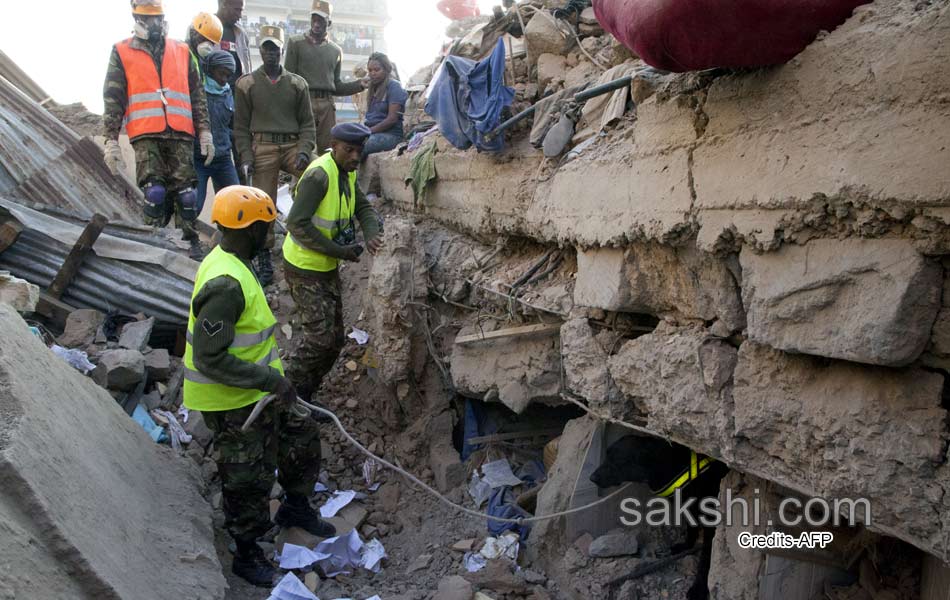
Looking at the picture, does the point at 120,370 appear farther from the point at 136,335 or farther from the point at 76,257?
the point at 76,257

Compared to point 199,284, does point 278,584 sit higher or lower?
lower

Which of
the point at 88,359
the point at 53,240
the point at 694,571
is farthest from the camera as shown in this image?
the point at 53,240

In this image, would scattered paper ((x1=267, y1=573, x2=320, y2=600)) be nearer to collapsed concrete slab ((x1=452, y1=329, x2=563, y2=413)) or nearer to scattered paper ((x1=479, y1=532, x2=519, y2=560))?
scattered paper ((x1=479, y1=532, x2=519, y2=560))

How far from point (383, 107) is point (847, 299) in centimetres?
656

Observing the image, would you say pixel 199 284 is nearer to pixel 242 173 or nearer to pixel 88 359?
pixel 88 359

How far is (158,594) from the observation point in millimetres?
2688

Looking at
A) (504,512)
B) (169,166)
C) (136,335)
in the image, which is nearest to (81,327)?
(136,335)

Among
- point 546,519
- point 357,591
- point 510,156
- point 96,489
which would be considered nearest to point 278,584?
point 357,591

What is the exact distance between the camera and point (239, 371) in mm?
3137

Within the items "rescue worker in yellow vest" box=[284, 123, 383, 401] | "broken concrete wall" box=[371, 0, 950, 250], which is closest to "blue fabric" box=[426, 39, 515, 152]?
"rescue worker in yellow vest" box=[284, 123, 383, 401]

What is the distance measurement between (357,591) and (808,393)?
2.51 metres

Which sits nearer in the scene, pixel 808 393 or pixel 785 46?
pixel 785 46

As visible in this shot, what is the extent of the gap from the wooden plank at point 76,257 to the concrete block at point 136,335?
1.77 ft
